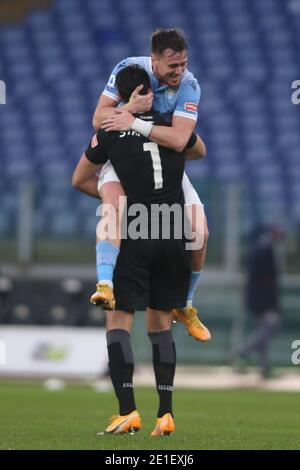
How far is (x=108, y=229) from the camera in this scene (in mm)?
7016

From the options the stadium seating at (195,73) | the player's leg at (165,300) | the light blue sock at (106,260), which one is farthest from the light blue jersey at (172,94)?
the stadium seating at (195,73)

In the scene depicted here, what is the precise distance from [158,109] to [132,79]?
0.27 m

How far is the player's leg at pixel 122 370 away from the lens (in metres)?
6.86

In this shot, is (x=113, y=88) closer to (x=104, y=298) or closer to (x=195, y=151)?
(x=195, y=151)

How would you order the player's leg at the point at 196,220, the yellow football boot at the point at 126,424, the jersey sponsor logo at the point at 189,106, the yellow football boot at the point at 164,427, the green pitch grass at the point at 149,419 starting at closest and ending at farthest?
the green pitch grass at the point at 149,419 < the yellow football boot at the point at 126,424 < the yellow football boot at the point at 164,427 < the jersey sponsor logo at the point at 189,106 < the player's leg at the point at 196,220

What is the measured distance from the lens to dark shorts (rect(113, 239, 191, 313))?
6961 millimetres

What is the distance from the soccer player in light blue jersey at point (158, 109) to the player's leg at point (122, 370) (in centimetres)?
31

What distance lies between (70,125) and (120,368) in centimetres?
1454

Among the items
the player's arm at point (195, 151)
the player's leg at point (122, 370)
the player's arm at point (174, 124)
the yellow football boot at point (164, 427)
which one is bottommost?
the yellow football boot at point (164, 427)

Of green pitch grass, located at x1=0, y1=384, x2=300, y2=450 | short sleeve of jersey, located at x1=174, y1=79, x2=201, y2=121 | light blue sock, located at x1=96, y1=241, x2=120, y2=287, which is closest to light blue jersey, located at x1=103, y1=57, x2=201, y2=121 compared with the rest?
short sleeve of jersey, located at x1=174, y1=79, x2=201, y2=121

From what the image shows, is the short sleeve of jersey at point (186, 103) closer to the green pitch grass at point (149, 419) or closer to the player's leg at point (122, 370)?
the player's leg at point (122, 370)

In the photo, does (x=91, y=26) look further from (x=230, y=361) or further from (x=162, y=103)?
(x=162, y=103)

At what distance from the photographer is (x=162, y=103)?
23.7ft

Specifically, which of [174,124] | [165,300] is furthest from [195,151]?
[165,300]
